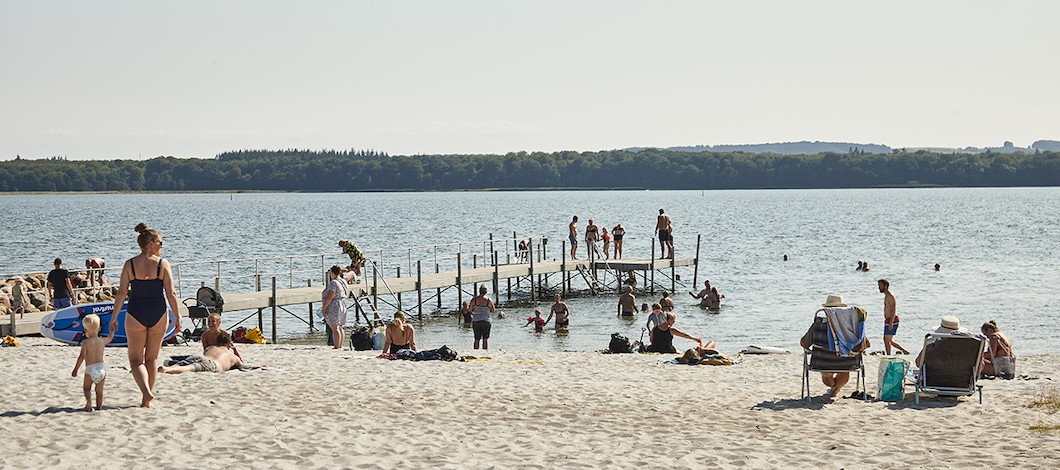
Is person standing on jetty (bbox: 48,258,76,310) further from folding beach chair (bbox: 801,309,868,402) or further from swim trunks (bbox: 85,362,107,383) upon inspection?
folding beach chair (bbox: 801,309,868,402)

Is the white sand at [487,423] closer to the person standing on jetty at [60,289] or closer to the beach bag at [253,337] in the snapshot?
the beach bag at [253,337]

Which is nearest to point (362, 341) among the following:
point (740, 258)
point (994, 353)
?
point (994, 353)

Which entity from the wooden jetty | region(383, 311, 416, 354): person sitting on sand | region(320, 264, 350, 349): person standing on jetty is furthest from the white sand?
the wooden jetty

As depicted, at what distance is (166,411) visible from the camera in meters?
10.8

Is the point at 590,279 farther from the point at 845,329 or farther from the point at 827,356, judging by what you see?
the point at 845,329

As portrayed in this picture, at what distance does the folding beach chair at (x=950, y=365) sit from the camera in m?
11.8

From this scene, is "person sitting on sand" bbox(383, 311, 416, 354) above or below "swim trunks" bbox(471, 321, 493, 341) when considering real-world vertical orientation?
above

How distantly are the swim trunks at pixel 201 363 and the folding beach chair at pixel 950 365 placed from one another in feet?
26.4

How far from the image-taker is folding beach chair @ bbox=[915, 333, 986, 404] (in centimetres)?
1184

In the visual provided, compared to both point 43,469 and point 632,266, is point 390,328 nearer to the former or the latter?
Answer: point 43,469

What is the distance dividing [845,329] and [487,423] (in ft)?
13.1

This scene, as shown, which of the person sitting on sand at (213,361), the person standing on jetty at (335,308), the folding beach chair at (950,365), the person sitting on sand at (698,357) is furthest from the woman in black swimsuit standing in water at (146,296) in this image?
the person sitting on sand at (698,357)

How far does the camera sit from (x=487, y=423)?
10961mm

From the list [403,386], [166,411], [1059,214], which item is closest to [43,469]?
[166,411]
